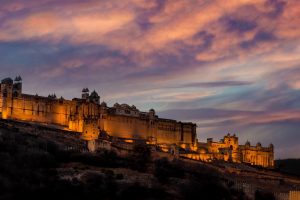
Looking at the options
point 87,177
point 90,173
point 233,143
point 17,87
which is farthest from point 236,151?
point 87,177

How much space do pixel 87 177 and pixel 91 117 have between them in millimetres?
34044

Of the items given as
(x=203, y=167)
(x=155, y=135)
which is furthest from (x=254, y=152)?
(x=203, y=167)

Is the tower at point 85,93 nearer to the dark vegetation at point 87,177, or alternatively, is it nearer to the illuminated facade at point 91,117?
the illuminated facade at point 91,117

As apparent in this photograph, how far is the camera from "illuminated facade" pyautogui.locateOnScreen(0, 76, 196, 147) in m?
86.1

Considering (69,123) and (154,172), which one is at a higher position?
(69,123)

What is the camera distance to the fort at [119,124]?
285ft

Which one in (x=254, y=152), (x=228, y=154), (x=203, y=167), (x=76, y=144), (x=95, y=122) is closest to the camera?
(x=76, y=144)

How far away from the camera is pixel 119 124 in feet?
332

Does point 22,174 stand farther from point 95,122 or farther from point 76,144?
point 95,122

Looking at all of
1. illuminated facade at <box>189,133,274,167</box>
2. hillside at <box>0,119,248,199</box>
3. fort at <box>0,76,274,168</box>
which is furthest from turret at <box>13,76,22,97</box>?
illuminated facade at <box>189,133,274,167</box>

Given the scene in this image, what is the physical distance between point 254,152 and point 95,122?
36.6 meters

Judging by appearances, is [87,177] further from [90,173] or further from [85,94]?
[85,94]

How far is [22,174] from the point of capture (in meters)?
53.6

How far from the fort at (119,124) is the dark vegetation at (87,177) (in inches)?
317
